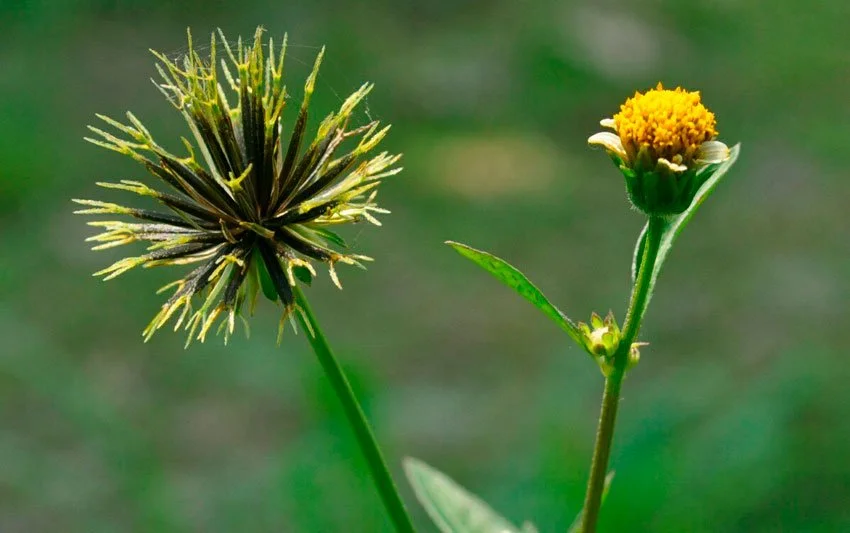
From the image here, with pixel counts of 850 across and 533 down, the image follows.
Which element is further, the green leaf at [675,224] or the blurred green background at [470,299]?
the blurred green background at [470,299]

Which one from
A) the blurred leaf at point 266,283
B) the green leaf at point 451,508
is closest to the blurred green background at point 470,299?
the green leaf at point 451,508

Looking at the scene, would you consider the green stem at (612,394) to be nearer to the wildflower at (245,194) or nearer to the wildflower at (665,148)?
the wildflower at (665,148)

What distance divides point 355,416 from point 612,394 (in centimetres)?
47

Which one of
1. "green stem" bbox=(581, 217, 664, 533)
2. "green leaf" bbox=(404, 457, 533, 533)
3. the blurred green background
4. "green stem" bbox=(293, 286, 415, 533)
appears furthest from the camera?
the blurred green background

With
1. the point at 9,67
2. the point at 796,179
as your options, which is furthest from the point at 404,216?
the point at 9,67

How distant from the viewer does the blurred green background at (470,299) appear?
505 centimetres

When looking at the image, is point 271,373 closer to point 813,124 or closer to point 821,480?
point 821,480

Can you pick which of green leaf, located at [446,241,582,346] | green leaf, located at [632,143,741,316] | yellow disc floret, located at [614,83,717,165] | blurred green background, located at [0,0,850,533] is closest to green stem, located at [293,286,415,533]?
green leaf, located at [446,241,582,346]

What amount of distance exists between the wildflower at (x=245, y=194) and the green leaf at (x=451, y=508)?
→ 2.24ft

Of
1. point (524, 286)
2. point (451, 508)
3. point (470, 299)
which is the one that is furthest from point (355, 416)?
point (470, 299)

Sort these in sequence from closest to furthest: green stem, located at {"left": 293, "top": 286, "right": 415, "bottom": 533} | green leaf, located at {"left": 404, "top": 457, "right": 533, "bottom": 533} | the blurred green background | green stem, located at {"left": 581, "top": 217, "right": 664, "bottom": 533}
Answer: green stem, located at {"left": 293, "top": 286, "right": 415, "bottom": 533} < green stem, located at {"left": 581, "top": 217, "right": 664, "bottom": 533} < green leaf, located at {"left": 404, "top": 457, "right": 533, "bottom": 533} < the blurred green background

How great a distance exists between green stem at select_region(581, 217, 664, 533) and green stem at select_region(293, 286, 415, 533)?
330 mm

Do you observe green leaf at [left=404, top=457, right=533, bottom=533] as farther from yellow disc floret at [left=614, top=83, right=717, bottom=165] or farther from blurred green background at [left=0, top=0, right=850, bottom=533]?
blurred green background at [left=0, top=0, right=850, bottom=533]

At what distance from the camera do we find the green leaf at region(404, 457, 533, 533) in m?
2.23
